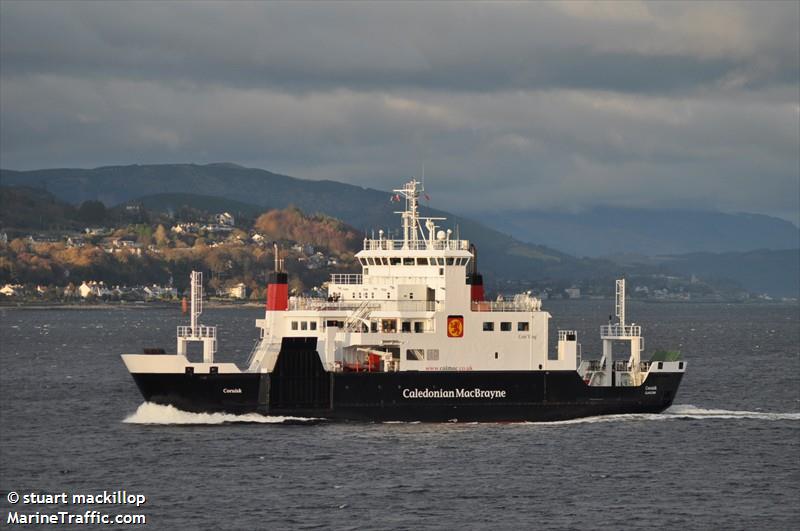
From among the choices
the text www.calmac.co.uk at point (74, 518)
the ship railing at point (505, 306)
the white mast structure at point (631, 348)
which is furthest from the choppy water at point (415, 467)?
the ship railing at point (505, 306)

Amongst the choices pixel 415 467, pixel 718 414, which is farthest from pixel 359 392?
pixel 718 414

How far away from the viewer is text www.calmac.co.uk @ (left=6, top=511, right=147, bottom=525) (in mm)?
30875

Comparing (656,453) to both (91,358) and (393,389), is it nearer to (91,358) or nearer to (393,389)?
(393,389)

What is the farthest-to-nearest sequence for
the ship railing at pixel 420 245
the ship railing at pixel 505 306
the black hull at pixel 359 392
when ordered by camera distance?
the ship railing at pixel 420 245 < the ship railing at pixel 505 306 < the black hull at pixel 359 392

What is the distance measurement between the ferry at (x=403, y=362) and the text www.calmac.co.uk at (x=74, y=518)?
11643mm

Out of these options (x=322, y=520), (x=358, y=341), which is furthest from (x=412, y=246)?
(x=322, y=520)

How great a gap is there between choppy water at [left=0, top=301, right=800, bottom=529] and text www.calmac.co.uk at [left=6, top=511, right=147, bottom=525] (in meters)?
0.35

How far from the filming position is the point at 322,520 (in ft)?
104

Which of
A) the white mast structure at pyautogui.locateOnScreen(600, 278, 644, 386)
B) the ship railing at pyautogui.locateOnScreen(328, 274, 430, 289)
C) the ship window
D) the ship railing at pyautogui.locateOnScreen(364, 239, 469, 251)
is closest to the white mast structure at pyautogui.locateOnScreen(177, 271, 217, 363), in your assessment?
the ship railing at pyautogui.locateOnScreen(328, 274, 430, 289)

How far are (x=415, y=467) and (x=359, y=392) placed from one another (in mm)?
6197

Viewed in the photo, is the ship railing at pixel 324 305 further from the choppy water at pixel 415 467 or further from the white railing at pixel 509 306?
the choppy water at pixel 415 467

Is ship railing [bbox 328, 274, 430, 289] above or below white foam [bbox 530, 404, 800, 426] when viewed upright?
above

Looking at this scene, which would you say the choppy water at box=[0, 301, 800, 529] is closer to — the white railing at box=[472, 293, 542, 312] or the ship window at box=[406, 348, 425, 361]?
the ship window at box=[406, 348, 425, 361]

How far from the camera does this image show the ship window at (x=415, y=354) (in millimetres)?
44062
